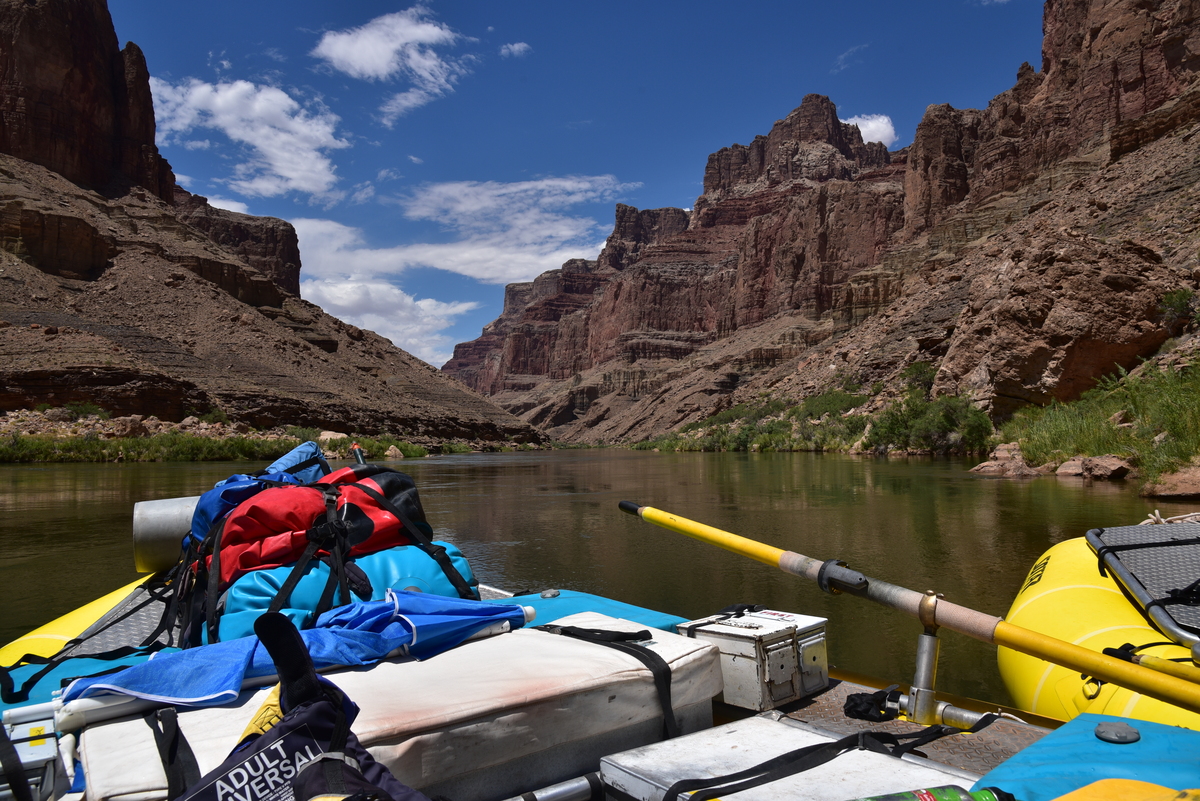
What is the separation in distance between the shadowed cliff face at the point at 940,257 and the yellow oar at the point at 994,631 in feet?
63.8

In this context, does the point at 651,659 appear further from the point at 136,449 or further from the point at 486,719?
the point at 136,449

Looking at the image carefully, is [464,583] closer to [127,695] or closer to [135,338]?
[127,695]

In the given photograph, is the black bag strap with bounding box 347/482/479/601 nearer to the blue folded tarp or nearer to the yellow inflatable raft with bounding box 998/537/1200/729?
the blue folded tarp

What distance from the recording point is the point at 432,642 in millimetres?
2326

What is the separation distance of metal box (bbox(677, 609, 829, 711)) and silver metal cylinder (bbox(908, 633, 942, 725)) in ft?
1.29

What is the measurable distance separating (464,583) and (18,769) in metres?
1.73

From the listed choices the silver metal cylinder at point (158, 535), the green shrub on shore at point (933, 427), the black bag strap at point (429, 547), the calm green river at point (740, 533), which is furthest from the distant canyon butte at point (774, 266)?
the silver metal cylinder at point (158, 535)

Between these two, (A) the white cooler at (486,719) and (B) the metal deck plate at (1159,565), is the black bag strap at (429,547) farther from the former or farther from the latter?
(B) the metal deck plate at (1159,565)

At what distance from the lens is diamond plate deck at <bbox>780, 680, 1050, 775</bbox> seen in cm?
201

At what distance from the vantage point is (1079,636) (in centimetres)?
287

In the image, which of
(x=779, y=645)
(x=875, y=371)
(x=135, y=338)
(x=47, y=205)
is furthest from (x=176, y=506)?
(x=47, y=205)

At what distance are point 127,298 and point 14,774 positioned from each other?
169 ft

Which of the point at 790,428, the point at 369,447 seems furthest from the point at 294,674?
the point at 790,428

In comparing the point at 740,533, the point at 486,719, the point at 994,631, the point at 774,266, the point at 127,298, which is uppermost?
the point at 774,266
